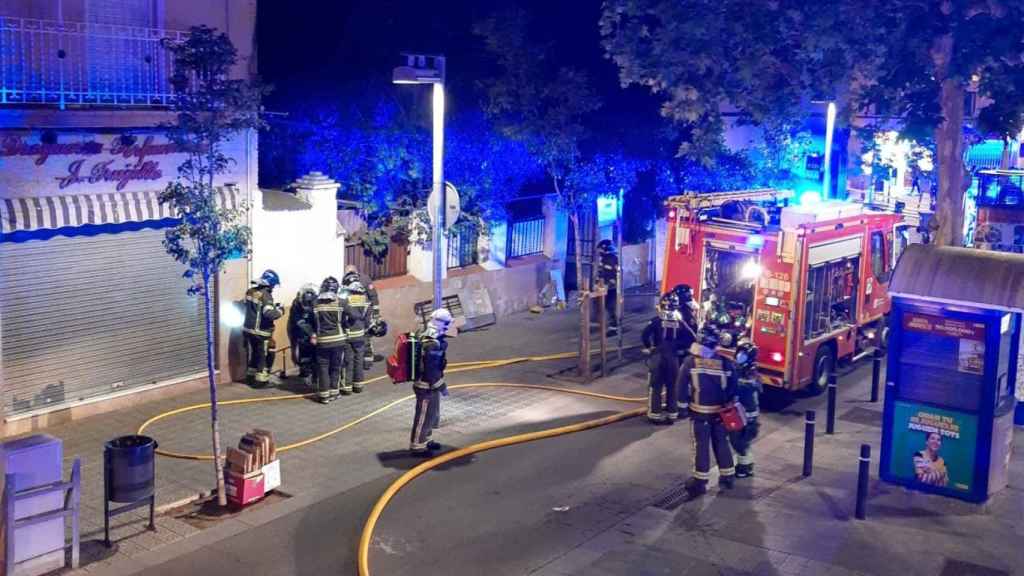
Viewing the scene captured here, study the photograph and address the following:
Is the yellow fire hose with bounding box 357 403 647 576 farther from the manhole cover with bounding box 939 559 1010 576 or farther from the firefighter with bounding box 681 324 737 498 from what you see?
the manhole cover with bounding box 939 559 1010 576

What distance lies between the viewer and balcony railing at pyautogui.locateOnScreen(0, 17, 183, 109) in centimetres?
1290

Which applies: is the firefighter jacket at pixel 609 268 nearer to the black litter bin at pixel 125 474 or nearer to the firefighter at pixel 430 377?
the firefighter at pixel 430 377

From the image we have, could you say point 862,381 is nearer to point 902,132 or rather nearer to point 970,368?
point 902,132

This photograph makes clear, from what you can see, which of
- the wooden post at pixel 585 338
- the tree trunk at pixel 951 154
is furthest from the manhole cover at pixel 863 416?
the wooden post at pixel 585 338

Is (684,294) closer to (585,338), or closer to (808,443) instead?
(585,338)

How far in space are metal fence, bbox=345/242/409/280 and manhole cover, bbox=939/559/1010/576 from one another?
11433 millimetres

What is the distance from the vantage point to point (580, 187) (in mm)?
20828

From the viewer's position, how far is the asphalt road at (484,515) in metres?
9.52

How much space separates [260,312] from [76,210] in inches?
116

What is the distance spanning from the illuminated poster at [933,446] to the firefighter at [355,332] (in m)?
7.04

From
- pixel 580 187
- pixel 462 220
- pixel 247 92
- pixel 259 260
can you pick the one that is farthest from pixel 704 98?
pixel 247 92

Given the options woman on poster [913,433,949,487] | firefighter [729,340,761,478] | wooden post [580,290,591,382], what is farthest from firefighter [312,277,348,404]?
woman on poster [913,433,949,487]

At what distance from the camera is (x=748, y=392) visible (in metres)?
11.9

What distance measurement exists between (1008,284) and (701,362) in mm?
3001
